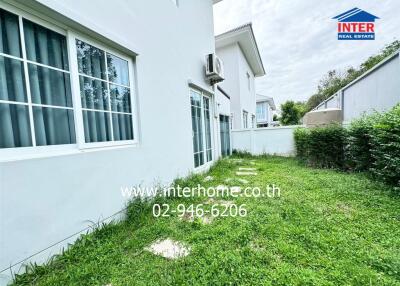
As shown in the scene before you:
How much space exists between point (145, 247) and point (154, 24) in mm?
3788

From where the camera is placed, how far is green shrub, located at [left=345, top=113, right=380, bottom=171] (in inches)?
168

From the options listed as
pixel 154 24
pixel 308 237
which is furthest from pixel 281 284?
pixel 154 24

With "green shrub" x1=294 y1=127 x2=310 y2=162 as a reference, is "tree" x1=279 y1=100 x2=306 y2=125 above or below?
above

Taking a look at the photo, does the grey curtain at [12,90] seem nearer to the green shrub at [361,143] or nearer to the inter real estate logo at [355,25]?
the green shrub at [361,143]

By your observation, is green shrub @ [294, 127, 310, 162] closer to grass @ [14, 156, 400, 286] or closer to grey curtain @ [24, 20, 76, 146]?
grass @ [14, 156, 400, 286]

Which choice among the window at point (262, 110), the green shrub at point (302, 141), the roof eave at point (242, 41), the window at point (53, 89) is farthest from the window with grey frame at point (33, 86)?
the window at point (262, 110)

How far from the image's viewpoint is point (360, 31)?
22.0 feet

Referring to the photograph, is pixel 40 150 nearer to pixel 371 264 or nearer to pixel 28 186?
pixel 28 186

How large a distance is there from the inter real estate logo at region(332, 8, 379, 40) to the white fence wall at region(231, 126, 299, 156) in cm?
388

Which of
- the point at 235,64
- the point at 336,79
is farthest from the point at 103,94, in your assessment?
the point at 336,79

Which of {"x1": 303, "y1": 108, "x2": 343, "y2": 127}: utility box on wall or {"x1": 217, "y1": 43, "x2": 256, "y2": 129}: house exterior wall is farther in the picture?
{"x1": 217, "y1": 43, "x2": 256, "y2": 129}: house exterior wall

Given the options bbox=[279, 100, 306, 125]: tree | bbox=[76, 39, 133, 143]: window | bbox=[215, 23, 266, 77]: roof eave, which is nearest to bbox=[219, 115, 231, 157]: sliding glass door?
bbox=[215, 23, 266, 77]: roof eave

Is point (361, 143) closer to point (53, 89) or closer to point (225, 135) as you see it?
point (225, 135)

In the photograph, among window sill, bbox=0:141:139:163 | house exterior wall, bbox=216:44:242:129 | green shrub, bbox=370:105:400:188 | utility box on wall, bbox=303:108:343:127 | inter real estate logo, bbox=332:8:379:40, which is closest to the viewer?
window sill, bbox=0:141:139:163
